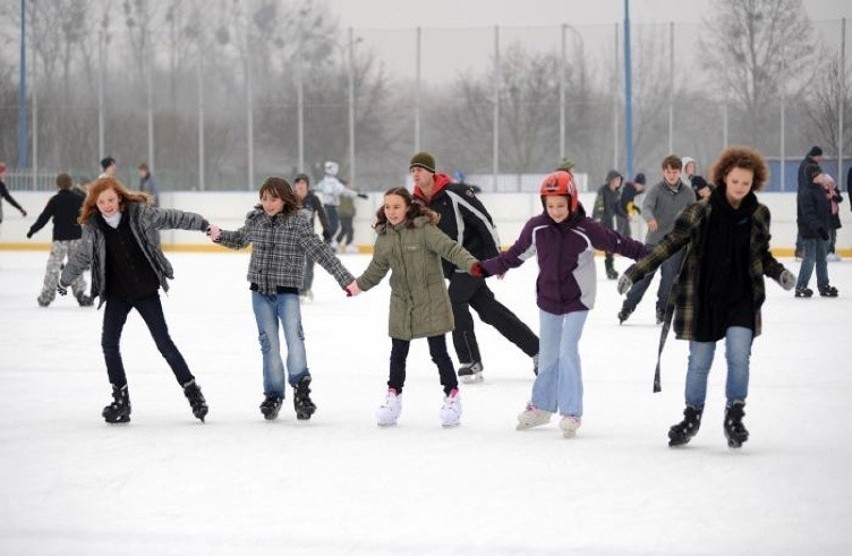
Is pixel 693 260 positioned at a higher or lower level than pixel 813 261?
higher

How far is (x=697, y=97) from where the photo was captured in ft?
96.1

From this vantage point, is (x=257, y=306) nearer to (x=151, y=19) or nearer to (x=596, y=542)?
(x=596, y=542)

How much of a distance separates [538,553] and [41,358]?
682 centimetres

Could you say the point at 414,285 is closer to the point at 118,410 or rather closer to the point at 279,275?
the point at 279,275

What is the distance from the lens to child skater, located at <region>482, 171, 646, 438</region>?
25.1ft

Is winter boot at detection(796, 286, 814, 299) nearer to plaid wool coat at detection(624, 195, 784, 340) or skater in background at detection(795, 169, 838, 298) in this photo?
skater in background at detection(795, 169, 838, 298)

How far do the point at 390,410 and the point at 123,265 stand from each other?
1503 millimetres

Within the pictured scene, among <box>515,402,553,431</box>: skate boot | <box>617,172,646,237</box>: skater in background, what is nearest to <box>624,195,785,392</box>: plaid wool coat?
<box>515,402,553,431</box>: skate boot

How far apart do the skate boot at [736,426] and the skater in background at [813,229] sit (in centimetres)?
985

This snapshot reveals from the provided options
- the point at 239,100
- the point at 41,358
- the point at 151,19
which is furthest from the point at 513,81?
the point at 41,358

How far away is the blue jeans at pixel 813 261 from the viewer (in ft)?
55.2

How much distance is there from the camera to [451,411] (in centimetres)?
794

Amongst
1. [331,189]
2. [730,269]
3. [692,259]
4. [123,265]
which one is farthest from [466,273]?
[331,189]

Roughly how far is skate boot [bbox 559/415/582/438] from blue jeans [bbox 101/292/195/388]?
1.93 meters
